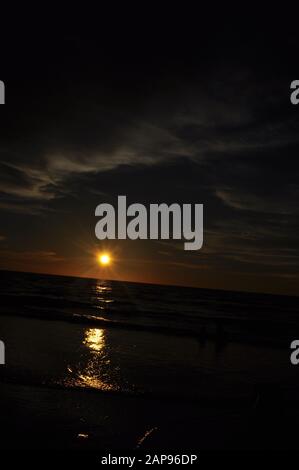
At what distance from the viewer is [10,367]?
1370 cm

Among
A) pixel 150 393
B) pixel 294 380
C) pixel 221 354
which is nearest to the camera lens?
pixel 150 393

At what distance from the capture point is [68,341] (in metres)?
20.5
